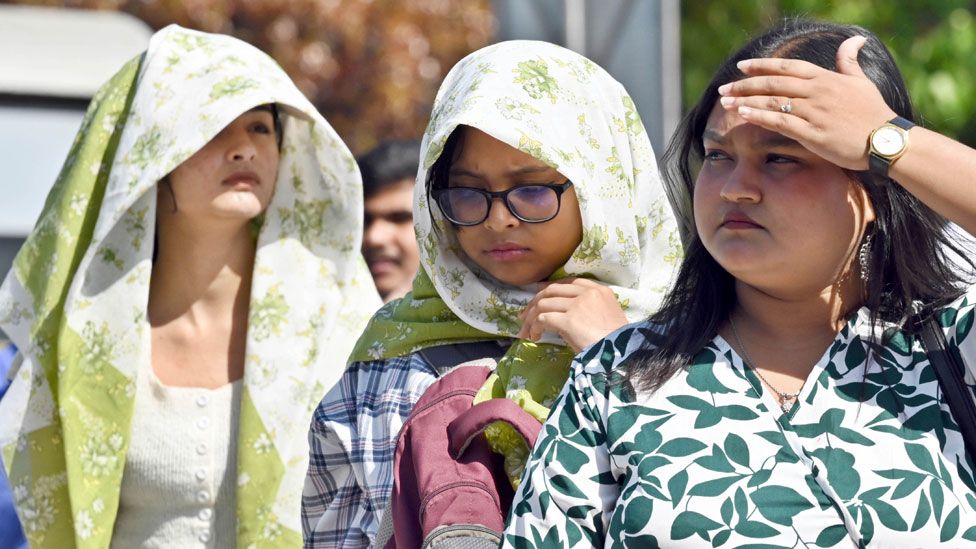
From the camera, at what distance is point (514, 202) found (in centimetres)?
295

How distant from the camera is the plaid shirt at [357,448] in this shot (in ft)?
9.92

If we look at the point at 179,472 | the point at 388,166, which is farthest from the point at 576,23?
the point at 179,472

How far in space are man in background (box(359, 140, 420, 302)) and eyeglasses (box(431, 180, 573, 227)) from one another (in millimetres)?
2366

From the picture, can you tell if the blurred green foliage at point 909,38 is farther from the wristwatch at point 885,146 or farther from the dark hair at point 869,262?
the wristwatch at point 885,146

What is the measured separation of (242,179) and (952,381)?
2226 mm

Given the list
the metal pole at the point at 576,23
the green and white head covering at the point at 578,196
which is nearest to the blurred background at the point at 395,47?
the metal pole at the point at 576,23

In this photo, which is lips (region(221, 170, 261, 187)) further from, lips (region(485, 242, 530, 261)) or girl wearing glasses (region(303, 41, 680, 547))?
lips (region(485, 242, 530, 261))

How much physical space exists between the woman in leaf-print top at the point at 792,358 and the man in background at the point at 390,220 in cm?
296

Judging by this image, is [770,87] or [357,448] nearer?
[770,87]

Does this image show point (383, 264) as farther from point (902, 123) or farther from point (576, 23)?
point (902, 123)

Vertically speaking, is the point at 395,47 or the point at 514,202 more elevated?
the point at 514,202

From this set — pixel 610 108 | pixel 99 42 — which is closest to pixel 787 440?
pixel 610 108

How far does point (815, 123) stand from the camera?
220 centimetres

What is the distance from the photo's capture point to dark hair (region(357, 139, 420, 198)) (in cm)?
549
